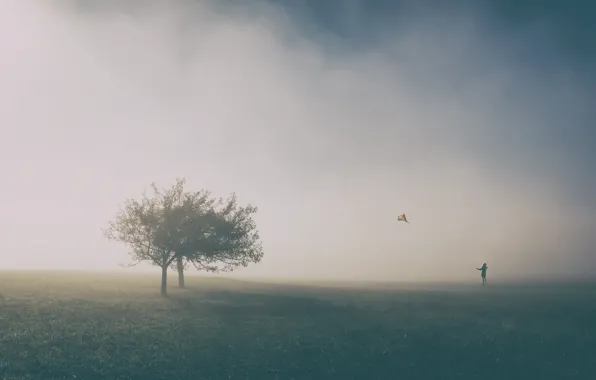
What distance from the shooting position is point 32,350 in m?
37.3

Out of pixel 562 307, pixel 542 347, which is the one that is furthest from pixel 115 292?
pixel 562 307

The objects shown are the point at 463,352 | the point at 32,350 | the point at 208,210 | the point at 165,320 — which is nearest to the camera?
the point at 32,350

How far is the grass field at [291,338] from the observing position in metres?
37.8

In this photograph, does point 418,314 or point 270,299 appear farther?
point 270,299

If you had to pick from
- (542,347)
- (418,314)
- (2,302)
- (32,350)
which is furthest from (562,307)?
(2,302)

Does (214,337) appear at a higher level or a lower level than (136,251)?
lower

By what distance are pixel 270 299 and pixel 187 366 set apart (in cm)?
2554

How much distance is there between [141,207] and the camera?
2662 inches

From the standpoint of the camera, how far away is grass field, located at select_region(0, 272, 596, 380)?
37.8 m

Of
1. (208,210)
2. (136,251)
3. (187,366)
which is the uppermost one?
(208,210)

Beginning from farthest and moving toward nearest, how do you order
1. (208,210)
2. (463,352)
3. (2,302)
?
(208,210) → (2,302) → (463,352)

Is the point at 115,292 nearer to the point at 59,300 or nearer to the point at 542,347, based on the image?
the point at 59,300

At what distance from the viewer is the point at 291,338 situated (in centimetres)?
4484

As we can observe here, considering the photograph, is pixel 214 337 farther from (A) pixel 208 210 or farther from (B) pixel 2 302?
(A) pixel 208 210
